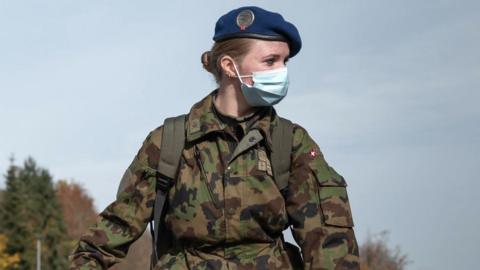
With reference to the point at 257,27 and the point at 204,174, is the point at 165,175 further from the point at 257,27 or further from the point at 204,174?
the point at 257,27

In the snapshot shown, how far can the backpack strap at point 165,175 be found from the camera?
17.0 feet

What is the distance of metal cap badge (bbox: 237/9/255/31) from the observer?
5314 mm

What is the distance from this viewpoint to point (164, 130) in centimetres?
530

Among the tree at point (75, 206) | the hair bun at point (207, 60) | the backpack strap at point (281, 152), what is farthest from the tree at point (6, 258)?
the backpack strap at point (281, 152)

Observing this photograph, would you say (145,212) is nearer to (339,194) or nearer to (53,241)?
(339,194)

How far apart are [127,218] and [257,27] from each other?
3.50ft

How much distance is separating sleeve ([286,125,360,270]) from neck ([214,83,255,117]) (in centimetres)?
31

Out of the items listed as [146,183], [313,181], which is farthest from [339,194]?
[146,183]

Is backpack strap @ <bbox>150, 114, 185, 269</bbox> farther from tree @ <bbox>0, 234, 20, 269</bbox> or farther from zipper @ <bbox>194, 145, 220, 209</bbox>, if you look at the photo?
tree @ <bbox>0, 234, 20, 269</bbox>

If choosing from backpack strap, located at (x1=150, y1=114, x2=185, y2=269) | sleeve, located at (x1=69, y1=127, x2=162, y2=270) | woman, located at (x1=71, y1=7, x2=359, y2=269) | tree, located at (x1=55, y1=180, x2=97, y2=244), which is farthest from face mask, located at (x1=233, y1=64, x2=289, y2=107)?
tree, located at (x1=55, y1=180, x2=97, y2=244)

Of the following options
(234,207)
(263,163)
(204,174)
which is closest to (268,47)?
(263,163)

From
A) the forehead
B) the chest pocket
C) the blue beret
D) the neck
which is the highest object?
the blue beret

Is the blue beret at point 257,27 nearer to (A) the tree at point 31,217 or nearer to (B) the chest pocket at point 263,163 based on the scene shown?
(B) the chest pocket at point 263,163

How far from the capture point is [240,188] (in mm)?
5020
